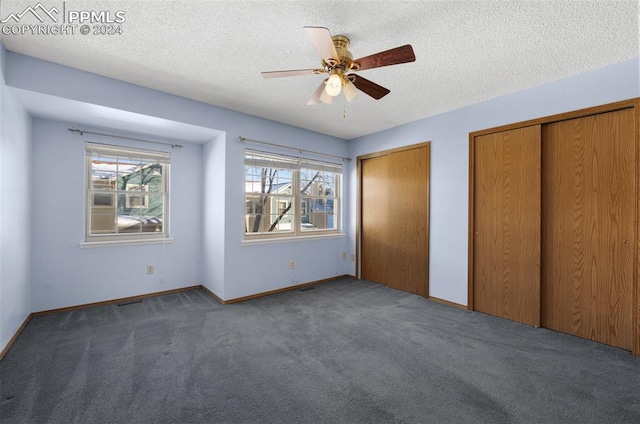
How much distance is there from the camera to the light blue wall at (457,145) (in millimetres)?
2748

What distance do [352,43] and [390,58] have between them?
509 mm

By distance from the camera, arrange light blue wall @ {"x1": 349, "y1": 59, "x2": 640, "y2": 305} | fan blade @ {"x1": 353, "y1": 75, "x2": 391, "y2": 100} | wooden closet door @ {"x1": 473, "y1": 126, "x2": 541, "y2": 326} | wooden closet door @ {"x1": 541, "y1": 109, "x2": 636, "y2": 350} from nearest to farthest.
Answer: fan blade @ {"x1": 353, "y1": 75, "x2": 391, "y2": 100}
wooden closet door @ {"x1": 541, "y1": 109, "x2": 636, "y2": 350}
light blue wall @ {"x1": 349, "y1": 59, "x2": 640, "y2": 305}
wooden closet door @ {"x1": 473, "y1": 126, "x2": 541, "y2": 326}

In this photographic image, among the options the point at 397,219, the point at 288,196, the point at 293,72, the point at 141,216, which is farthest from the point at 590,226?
the point at 141,216

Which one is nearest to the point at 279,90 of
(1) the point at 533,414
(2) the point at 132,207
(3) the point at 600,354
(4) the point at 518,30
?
(4) the point at 518,30

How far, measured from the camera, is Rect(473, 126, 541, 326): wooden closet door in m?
2.93

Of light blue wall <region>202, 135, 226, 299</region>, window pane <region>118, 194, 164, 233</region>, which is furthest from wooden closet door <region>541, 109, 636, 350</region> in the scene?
window pane <region>118, 194, 164, 233</region>

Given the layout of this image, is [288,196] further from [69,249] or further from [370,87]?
[69,249]

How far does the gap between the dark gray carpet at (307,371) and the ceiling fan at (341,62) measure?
214cm

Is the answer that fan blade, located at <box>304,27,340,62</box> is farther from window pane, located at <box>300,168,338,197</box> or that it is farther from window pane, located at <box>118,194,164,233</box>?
window pane, located at <box>118,194,164,233</box>

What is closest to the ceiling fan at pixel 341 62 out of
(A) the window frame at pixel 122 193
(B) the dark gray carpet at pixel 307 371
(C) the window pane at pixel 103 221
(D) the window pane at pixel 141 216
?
(B) the dark gray carpet at pixel 307 371

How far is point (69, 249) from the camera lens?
325 cm

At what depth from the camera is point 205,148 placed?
4.16 meters

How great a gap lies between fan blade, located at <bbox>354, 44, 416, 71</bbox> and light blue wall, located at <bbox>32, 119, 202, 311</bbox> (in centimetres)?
320

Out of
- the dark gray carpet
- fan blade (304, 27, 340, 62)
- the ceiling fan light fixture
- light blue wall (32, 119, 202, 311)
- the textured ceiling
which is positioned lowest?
the dark gray carpet
